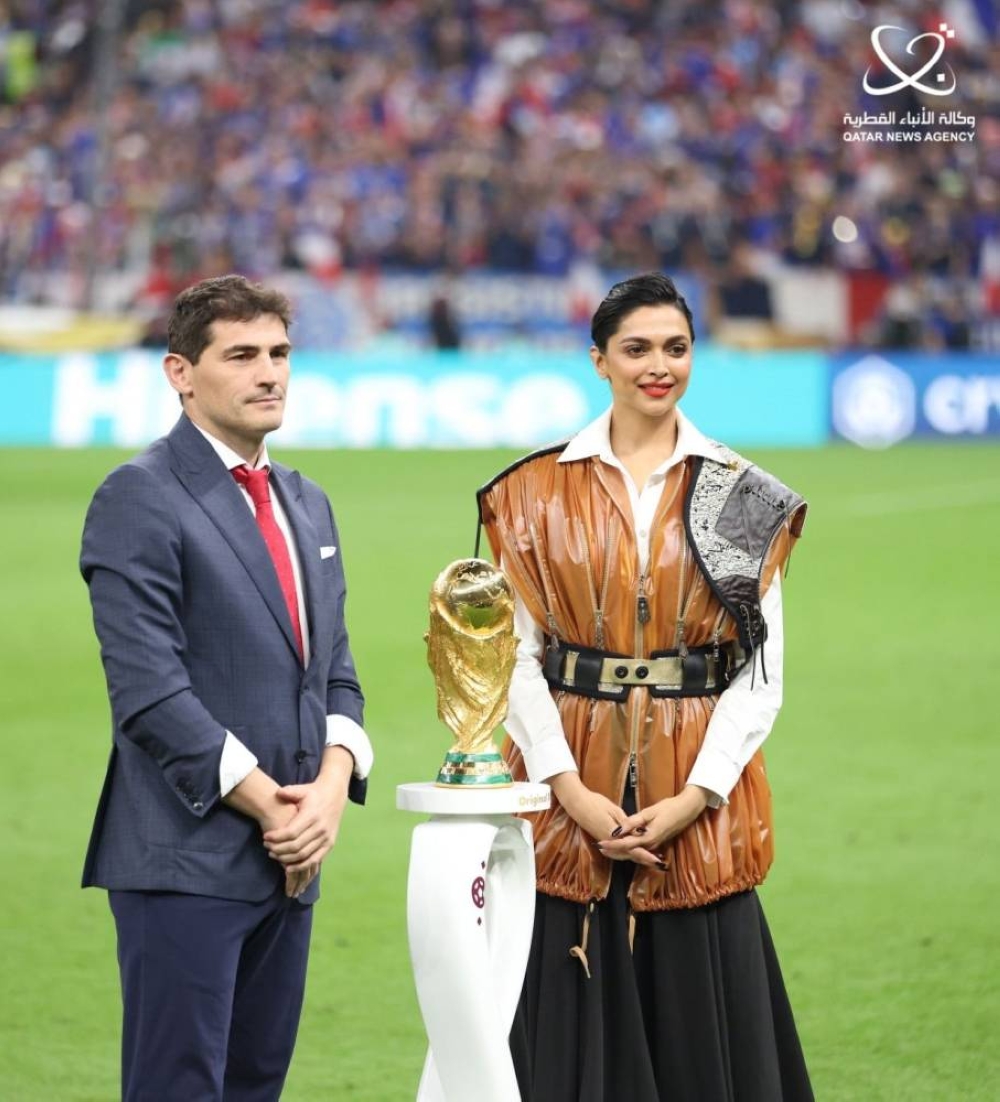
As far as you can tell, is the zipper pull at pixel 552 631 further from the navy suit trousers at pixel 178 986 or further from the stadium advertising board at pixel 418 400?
the stadium advertising board at pixel 418 400

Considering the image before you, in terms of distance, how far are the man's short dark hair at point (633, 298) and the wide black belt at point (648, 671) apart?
0.67 metres

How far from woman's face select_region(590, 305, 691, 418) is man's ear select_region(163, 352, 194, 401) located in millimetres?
889

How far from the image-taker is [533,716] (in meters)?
3.91

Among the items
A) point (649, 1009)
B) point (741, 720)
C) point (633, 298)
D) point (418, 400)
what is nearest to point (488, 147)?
point (418, 400)

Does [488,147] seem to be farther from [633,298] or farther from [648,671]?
[648,671]

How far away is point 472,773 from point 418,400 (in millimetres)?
18839

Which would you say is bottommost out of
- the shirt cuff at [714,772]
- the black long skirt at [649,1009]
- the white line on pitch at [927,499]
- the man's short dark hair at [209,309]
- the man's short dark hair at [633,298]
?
the black long skirt at [649,1009]

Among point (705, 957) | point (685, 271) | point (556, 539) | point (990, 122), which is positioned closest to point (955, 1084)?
point (705, 957)

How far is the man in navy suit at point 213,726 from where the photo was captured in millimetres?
3326

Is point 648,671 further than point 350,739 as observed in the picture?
Yes

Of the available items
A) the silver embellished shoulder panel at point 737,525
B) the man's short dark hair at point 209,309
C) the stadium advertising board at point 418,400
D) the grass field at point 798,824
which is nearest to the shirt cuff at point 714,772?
the silver embellished shoulder panel at point 737,525

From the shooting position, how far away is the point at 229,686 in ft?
11.3

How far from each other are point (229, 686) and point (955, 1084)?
2.57m

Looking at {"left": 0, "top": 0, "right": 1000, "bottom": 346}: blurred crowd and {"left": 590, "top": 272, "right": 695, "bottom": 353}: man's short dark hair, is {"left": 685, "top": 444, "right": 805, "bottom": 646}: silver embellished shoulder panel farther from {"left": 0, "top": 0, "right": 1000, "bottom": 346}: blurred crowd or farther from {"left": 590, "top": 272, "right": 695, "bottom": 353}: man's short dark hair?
{"left": 0, "top": 0, "right": 1000, "bottom": 346}: blurred crowd
